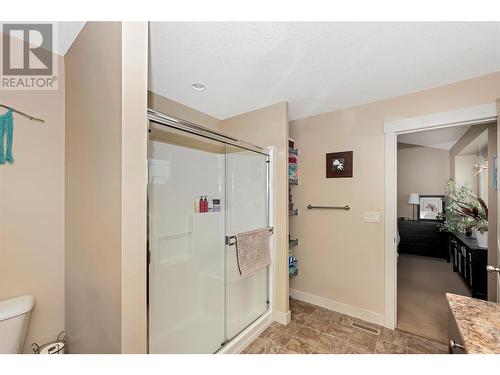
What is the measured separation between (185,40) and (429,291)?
4045mm

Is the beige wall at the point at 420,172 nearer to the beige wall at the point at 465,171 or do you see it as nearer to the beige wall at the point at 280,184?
the beige wall at the point at 465,171

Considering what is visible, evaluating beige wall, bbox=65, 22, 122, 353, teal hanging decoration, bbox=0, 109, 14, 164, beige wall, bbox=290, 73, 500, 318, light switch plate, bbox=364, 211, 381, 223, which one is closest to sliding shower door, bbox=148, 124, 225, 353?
beige wall, bbox=65, 22, 122, 353

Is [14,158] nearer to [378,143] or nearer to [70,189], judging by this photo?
[70,189]

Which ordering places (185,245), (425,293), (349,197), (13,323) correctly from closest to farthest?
(13,323)
(185,245)
(349,197)
(425,293)

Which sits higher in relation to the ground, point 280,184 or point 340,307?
point 280,184

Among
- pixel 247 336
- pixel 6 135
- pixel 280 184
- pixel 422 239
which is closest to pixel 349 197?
pixel 280 184

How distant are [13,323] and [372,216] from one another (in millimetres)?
2791

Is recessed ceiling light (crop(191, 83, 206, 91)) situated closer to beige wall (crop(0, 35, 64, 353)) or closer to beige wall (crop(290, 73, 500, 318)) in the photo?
beige wall (crop(0, 35, 64, 353))

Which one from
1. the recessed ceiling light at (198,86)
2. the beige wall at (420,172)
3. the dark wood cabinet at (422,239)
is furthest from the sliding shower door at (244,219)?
the beige wall at (420,172)

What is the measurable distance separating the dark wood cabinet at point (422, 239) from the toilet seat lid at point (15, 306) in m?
5.69

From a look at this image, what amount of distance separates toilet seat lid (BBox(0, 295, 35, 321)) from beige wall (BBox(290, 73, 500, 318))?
93.4 inches

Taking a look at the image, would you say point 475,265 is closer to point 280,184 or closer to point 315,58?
point 280,184

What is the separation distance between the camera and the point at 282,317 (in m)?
2.18

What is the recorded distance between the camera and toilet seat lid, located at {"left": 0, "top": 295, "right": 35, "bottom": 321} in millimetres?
1158
